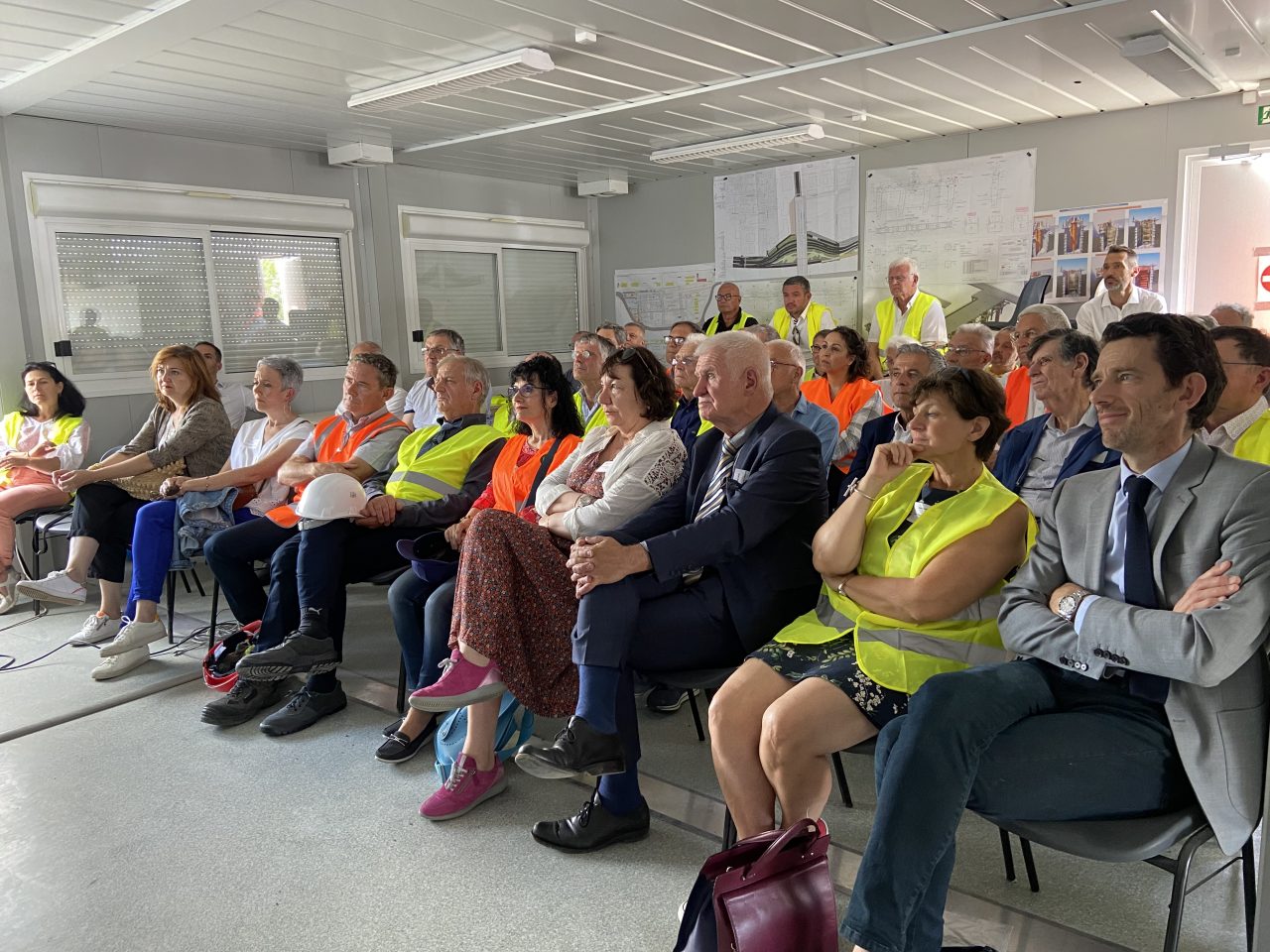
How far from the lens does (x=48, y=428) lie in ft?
15.6

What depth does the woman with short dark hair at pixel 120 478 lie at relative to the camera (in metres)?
4.02

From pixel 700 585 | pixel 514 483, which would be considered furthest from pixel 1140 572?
pixel 514 483

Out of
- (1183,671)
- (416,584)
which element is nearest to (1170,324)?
(1183,671)

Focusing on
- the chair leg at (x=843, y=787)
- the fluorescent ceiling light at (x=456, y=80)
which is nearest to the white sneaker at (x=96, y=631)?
the fluorescent ceiling light at (x=456, y=80)


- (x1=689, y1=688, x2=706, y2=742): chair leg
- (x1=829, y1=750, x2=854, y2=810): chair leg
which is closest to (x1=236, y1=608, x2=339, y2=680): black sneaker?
(x1=689, y1=688, x2=706, y2=742): chair leg

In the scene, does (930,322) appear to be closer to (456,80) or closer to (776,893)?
(456,80)

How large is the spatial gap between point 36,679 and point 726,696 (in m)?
3.13

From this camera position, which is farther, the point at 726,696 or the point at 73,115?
the point at 73,115

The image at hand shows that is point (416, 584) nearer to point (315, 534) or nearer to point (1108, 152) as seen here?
point (315, 534)

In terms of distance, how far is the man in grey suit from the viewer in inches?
57.3

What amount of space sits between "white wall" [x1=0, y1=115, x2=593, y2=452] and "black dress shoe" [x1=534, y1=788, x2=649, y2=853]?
458 cm

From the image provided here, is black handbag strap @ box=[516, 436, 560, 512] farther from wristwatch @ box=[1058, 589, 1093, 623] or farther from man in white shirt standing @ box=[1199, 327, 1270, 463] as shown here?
man in white shirt standing @ box=[1199, 327, 1270, 463]

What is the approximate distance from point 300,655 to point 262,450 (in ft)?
4.32

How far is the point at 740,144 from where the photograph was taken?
6469 millimetres
